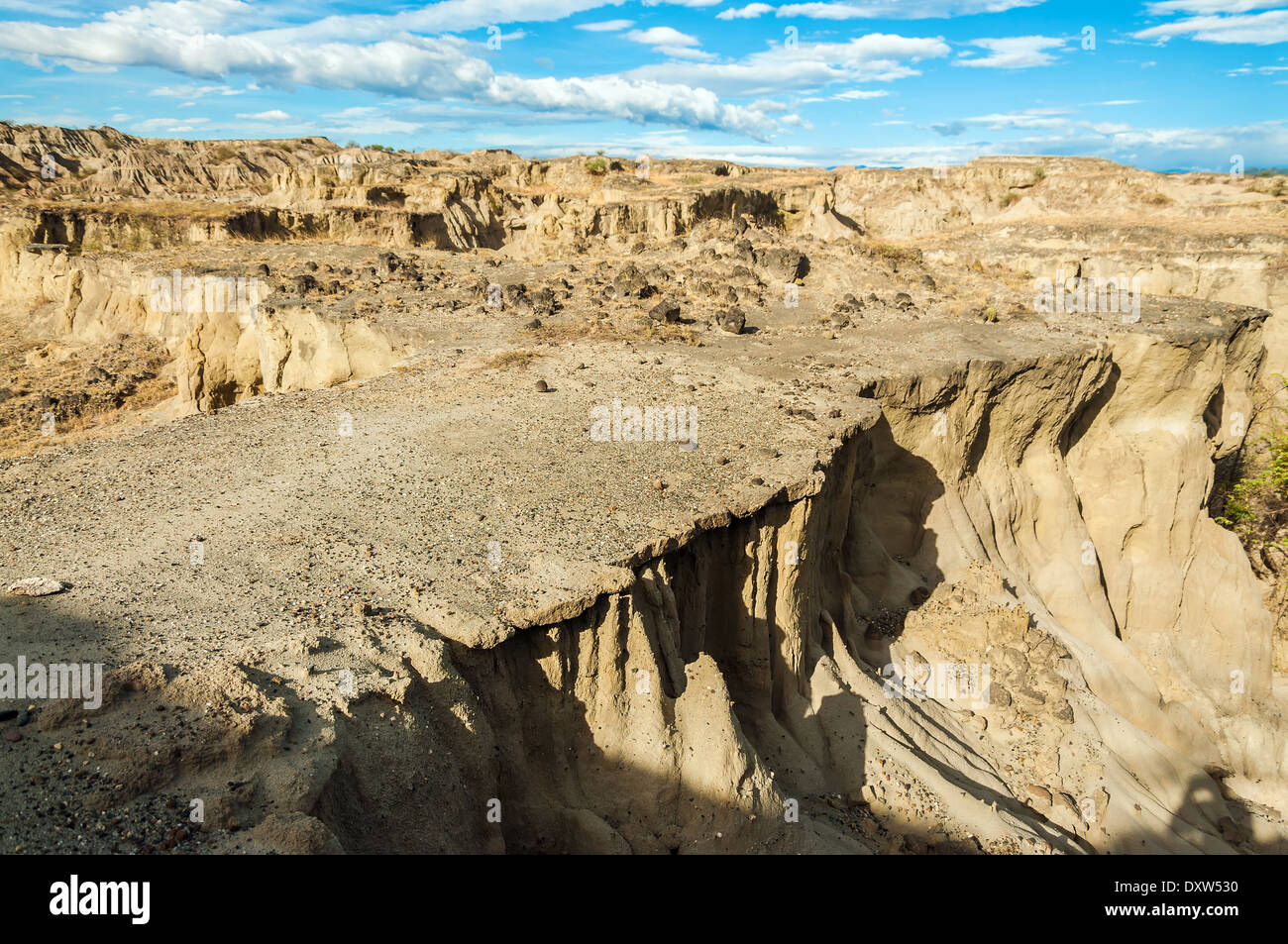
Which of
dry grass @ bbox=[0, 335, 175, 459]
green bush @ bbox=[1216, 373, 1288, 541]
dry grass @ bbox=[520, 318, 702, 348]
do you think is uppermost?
dry grass @ bbox=[520, 318, 702, 348]

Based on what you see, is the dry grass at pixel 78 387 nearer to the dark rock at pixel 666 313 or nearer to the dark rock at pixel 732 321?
the dark rock at pixel 666 313

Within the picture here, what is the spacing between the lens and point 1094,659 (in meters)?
19.5

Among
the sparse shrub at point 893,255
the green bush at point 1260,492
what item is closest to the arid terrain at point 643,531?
the green bush at point 1260,492

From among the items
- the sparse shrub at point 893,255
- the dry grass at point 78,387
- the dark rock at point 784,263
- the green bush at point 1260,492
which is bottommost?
the green bush at point 1260,492

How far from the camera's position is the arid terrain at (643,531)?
7.81 metres

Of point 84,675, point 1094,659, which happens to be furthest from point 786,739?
point 1094,659

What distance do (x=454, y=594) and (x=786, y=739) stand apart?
6352mm

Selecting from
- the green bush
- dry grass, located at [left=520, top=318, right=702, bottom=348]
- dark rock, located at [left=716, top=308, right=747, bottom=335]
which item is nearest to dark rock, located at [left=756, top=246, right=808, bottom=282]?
dark rock, located at [left=716, top=308, right=747, bottom=335]

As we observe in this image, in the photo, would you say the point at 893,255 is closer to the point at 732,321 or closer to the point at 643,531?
the point at 732,321

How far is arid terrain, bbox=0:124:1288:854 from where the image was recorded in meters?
7.81

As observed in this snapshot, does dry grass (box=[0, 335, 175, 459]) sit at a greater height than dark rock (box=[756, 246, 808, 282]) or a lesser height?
lesser

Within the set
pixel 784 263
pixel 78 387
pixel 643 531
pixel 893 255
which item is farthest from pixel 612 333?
pixel 78 387

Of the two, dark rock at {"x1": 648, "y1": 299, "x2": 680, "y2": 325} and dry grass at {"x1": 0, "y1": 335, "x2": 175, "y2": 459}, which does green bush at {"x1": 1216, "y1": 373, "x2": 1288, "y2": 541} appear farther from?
dry grass at {"x1": 0, "y1": 335, "x2": 175, "y2": 459}

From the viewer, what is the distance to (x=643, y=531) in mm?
11180
